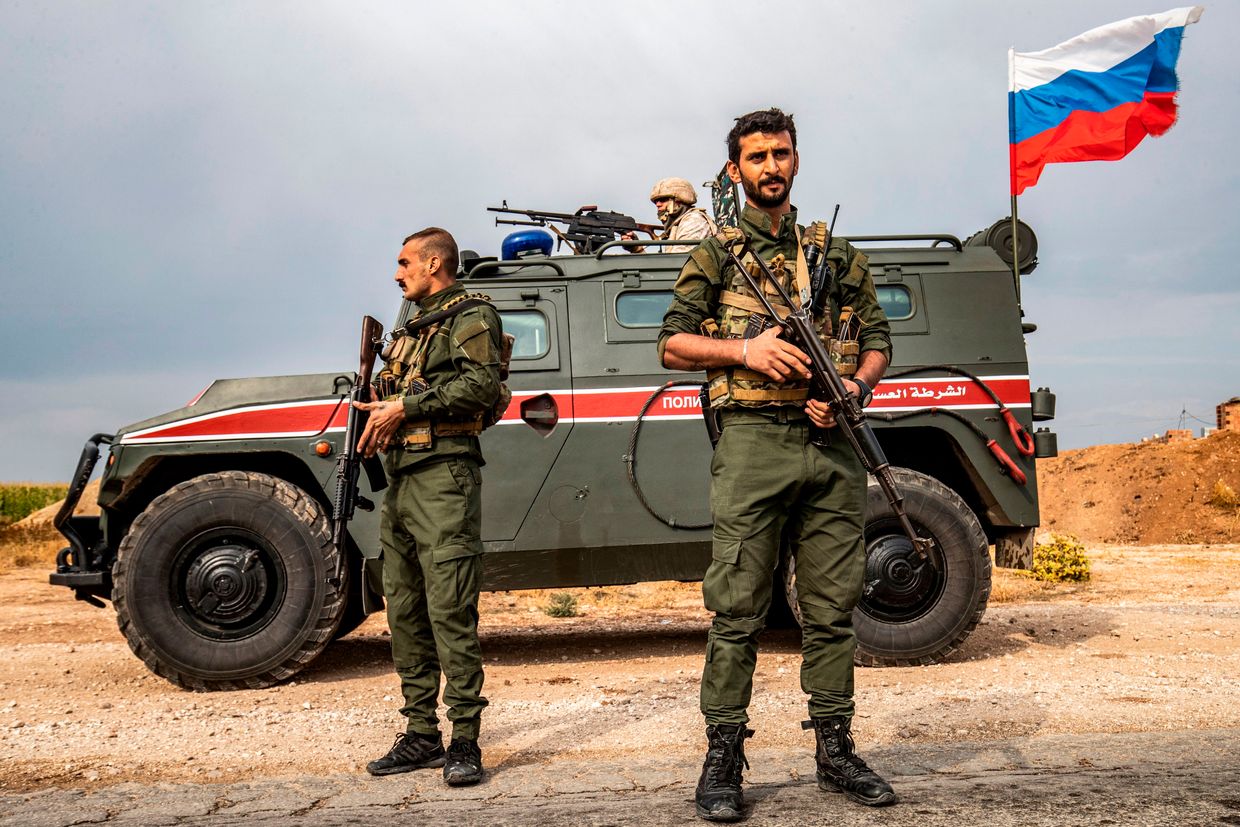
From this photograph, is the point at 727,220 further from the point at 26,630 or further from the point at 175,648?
the point at 26,630

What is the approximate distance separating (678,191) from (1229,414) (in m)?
27.3

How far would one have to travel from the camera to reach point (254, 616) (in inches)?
215

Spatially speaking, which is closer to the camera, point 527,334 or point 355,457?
point 355,457

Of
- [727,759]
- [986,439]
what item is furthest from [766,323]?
[986,439]

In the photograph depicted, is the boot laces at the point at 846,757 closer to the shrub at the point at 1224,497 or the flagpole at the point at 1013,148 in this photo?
the flagpole at the point at 1013,148

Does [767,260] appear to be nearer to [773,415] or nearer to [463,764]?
[773,415]

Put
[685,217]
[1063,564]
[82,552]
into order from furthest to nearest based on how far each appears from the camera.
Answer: [1063,564] → [685,217] → [82,552]

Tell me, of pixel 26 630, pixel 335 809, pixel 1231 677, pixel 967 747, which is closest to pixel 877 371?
pixel 967 747

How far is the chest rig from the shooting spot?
10.4ft

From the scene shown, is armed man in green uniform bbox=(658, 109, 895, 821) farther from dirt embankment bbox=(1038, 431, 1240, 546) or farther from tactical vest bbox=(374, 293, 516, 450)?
dirt embankment bbox=(1038, 431, 1240, 546)

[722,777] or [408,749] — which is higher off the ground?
[722,777]

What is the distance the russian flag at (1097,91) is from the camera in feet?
25.0

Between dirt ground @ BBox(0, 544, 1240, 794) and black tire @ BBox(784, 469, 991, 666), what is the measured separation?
0.47 feet

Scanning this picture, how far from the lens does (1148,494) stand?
21.1 m
